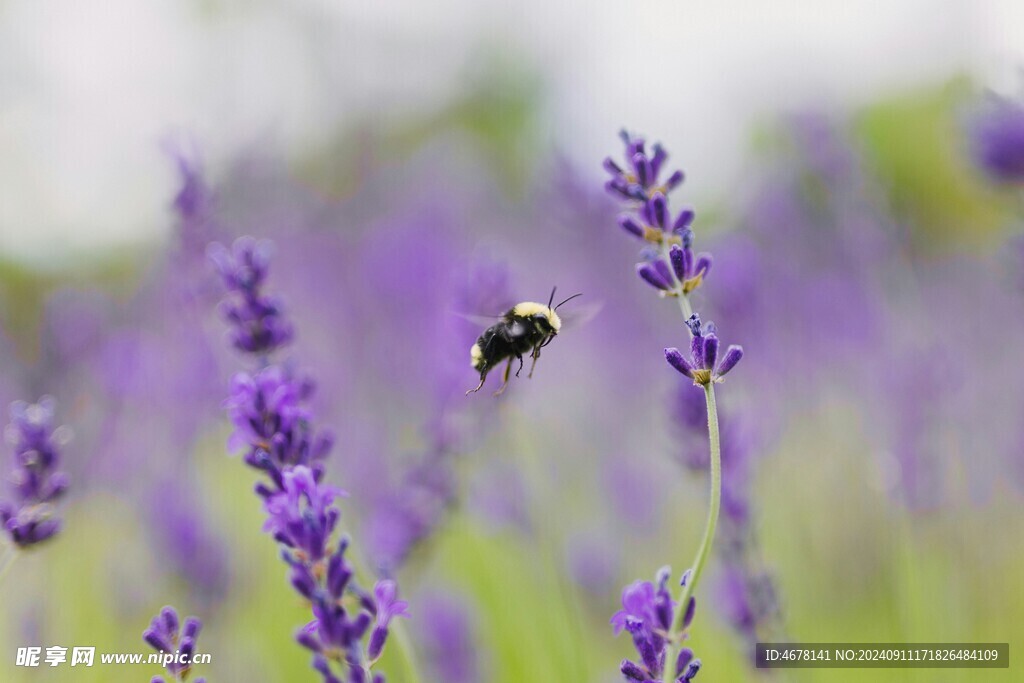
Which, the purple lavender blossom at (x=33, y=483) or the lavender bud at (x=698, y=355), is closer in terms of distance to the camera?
the lavender bud at (x=698, y=355)

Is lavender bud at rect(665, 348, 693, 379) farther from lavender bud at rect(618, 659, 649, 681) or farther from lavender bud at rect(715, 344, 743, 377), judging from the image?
lavender bud at rect(618, 659, 649, 681)

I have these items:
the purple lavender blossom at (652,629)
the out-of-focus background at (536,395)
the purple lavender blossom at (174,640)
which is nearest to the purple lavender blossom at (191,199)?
the out-of-focus background at (536,395)

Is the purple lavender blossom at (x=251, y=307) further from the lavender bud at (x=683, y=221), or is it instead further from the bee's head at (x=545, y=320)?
the lavender bud at (x=683, y=221)

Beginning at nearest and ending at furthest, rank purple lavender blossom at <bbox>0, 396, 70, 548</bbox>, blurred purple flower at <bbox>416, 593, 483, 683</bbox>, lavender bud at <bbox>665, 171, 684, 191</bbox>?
lavender bud at <bbox>665, 171, 684, 191</bbox> < purple lavender blossom at <bbox>0, 396, 70, 548</bbox> < blurred purple flower at <bbox>416, 593, 483, 683</bbox>

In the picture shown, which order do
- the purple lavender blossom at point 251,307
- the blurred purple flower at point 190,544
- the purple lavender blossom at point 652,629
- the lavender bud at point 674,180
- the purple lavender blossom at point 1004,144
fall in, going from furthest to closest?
the blurred purple flower at point 190,544 → the purple lavender blossom at point 1004,144 → the purple lavender blossom at point 251,307 → the lavender bud at point 674,180 → the purple lavender blossom at point 652,629

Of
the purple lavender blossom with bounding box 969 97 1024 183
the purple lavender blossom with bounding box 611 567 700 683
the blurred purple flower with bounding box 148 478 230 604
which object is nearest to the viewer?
the purple lavender blossom with bounding box 611 567 700 683

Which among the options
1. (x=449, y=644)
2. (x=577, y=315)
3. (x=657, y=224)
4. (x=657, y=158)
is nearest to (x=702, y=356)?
(x=657, y=224)

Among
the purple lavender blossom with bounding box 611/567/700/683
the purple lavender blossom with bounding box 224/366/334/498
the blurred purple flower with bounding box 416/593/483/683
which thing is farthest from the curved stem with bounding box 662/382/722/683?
the blurred purple flower with bounding box 416/593/483/683
